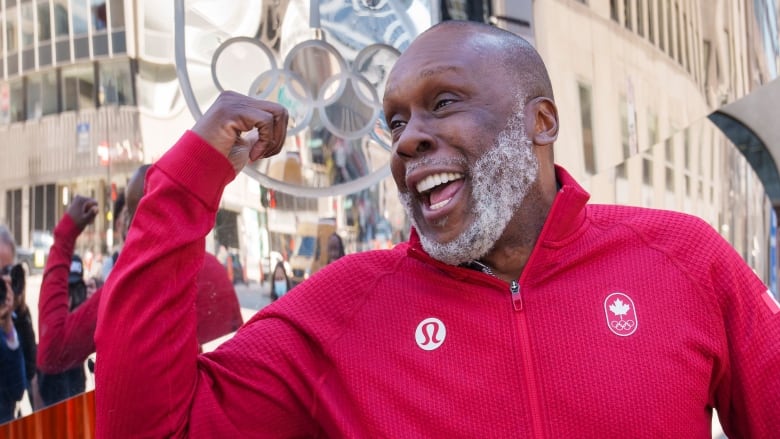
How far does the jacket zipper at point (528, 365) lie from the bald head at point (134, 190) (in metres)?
0.93

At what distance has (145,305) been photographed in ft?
3.54

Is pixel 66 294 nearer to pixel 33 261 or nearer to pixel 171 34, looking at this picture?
pixel 33 261

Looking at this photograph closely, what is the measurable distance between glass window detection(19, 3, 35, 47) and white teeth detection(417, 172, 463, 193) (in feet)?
3.05

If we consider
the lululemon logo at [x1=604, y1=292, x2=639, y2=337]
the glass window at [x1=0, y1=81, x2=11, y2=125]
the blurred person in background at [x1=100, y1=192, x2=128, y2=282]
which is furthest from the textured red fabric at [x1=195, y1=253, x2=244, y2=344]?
the lululemon logo at [x1=604, y1=292, x2=639, y2=337]

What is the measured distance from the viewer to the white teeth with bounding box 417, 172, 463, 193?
4.17ft

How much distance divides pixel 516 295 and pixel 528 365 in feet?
0.36

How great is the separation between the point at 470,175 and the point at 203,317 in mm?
894

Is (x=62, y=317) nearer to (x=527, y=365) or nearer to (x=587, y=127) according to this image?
(x=527, y=365)

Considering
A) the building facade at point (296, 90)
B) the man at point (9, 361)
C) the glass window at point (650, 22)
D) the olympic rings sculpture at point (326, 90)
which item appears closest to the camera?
the man at point (9, 361)

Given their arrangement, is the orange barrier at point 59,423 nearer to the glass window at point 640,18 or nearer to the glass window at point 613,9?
the glass window at point 613,9

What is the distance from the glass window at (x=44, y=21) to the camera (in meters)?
1.71

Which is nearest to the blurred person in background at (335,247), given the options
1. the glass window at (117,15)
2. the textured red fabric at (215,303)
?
the textured red fabric at (215,303)

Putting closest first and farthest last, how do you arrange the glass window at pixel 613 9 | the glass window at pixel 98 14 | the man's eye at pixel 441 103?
1. the man's eye at pixel 441 103
2. the glass window at pixel 98 14
3. the glass window at pixel 613 9

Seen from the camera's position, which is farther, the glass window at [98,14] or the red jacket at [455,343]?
the glass window at [98,14]
